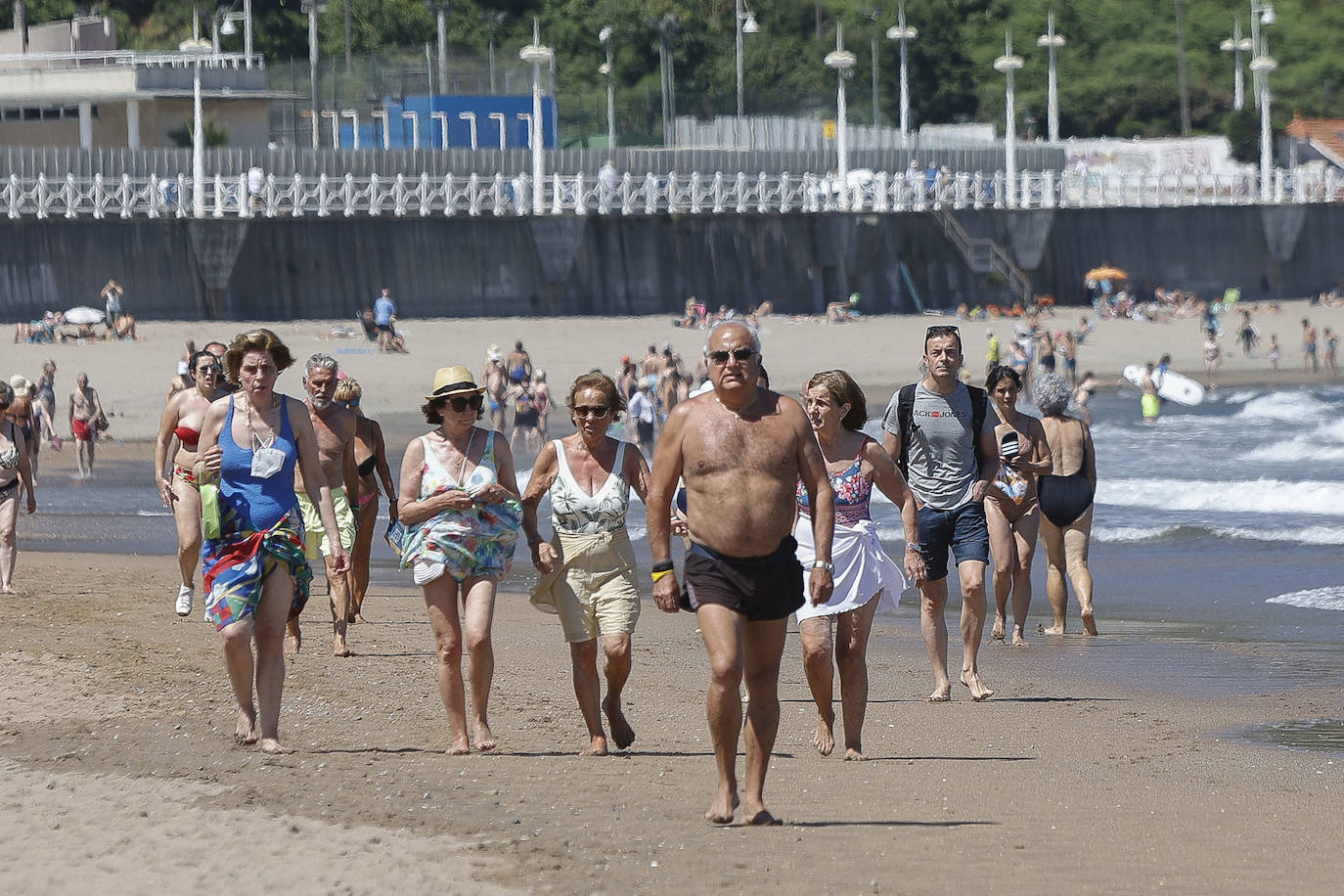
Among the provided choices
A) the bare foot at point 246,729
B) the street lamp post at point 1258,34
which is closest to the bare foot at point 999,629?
the bare foot at point 246,729

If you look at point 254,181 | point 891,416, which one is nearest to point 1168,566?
point 891,416

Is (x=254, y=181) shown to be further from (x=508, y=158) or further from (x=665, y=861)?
(x=665, y=861)

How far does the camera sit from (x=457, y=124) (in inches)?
1822

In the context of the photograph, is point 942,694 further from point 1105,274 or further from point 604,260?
point 1105,274

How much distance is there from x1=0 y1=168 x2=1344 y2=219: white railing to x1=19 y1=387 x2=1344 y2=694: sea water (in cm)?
925

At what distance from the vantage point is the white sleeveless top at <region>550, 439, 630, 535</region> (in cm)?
623

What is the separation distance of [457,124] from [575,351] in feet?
Result: 45.4

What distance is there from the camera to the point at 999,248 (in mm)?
42188

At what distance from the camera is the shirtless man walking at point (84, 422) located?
66.4 feet

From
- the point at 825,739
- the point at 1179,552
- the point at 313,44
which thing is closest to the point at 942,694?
the point at 825,739

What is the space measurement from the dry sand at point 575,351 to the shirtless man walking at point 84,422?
13.9 ft

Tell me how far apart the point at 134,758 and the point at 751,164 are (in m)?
37.4

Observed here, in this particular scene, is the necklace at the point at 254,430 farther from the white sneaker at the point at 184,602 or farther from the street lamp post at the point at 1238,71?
the street lamp post at the point at 1238,71

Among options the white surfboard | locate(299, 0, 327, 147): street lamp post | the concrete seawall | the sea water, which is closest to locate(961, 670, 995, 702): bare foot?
the sea water
